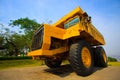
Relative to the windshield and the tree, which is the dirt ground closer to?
the windshield

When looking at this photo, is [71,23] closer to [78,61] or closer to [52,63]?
[78,61]

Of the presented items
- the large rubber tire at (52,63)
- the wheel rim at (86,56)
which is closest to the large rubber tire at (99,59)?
the wheel rim at (86,56)

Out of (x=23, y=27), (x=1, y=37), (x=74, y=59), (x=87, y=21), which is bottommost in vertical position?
(x=74, y=59)

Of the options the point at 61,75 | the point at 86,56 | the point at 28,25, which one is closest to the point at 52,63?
the point at 61,75

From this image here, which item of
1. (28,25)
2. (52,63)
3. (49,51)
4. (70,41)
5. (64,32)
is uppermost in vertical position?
(28,25)

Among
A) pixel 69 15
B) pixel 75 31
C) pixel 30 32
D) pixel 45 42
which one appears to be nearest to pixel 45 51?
pixel 45 42

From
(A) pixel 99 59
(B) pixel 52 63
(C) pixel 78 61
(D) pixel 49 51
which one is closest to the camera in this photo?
(C) pixel 78 61

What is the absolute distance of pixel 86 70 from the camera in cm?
609

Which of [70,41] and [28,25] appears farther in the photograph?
[28,25]

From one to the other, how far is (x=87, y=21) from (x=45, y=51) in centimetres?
292

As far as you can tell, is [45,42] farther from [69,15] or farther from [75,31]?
[69,15]

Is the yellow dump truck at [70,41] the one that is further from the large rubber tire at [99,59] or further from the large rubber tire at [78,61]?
the large rubber tire at [99,59]

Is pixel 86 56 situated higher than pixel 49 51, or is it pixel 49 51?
pixel 49 51

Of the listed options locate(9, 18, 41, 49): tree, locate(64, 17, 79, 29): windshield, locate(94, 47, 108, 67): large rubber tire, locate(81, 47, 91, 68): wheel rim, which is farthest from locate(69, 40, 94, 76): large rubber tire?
locate(9, 18, 41, 49): tree
